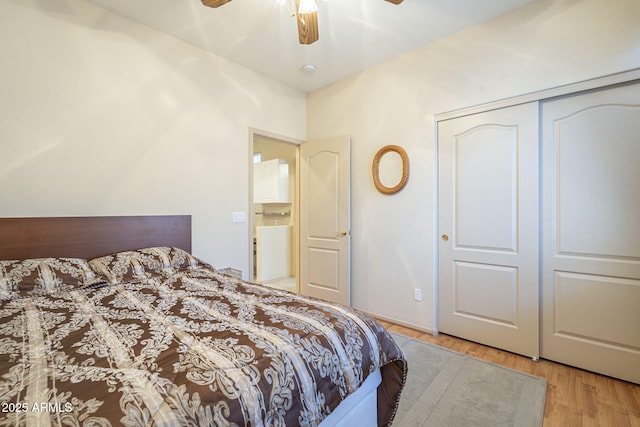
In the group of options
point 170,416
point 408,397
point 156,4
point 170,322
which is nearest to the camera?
point 170,416

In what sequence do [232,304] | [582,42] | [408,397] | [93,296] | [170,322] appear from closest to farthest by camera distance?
[170,322], [232,304], [93,296], [408,397], [582,42]

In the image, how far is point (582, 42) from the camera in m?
2.10

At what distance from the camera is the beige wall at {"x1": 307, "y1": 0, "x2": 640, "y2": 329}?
208 cm

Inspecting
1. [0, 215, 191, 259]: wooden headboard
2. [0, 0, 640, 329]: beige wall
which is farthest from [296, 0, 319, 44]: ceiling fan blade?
[0, 215, 191, 259]: wooden headboard

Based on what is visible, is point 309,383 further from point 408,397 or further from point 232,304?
point 408,397

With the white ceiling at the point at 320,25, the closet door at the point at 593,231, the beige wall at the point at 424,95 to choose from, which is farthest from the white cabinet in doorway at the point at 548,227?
the white ceiling at the point at 320,25

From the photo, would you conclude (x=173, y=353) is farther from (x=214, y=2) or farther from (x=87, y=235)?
(x=214, y=2)

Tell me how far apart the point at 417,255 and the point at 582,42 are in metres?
2.04

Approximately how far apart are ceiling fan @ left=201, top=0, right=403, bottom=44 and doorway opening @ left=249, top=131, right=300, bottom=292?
2582 millimetres

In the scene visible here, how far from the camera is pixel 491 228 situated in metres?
2.51

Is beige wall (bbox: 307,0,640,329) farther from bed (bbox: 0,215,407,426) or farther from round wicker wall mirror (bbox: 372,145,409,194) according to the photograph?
bed (bbox: 0,215,407,426)

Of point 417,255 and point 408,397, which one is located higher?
point 417,255

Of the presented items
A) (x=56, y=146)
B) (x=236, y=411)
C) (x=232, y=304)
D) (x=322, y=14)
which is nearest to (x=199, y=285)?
(x=232, y=304)

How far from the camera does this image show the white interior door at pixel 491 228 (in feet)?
7.64
